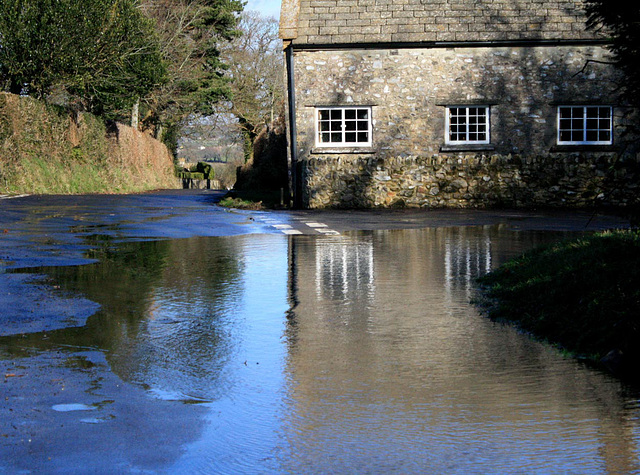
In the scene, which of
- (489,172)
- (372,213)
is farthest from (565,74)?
(372,213)

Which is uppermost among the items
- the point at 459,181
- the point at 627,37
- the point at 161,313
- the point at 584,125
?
the point at 584,125

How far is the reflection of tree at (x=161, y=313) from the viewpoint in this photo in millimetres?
5781

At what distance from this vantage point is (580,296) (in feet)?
24.1

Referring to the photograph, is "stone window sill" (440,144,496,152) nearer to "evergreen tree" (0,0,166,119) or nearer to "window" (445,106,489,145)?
"window" (445,106,489,145)

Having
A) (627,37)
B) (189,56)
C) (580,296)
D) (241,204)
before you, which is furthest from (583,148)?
(189,56)

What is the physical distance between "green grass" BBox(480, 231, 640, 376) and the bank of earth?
2168 cm

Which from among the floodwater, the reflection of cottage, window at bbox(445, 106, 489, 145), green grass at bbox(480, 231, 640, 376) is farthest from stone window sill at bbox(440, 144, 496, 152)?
the floodwater

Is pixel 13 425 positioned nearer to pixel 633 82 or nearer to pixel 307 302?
pixel 307 302

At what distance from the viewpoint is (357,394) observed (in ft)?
17.1

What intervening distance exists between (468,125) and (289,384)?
21.6 m

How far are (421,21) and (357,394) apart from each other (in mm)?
22119

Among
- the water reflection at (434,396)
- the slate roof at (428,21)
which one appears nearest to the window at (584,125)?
the slate roof at (428,21)

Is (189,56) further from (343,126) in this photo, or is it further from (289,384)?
(289,384)

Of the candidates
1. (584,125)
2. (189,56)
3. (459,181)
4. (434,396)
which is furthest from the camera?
(189,56)
